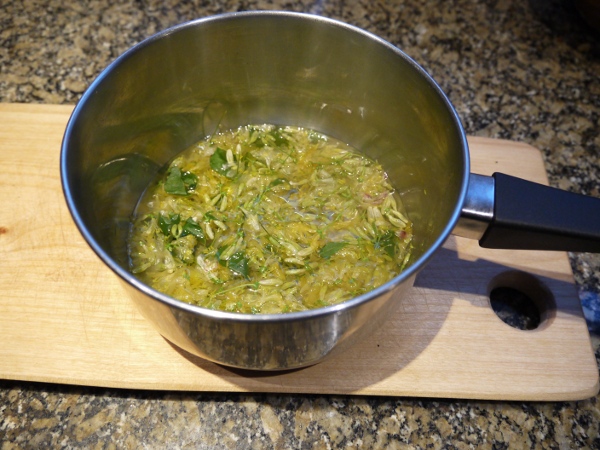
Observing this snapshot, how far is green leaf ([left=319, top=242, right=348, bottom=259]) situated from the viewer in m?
1.61

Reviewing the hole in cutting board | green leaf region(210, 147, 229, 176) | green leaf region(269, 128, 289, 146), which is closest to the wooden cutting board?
the hole in cutting board

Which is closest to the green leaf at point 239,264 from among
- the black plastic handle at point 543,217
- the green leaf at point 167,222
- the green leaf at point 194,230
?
the green leaf at point 194,230

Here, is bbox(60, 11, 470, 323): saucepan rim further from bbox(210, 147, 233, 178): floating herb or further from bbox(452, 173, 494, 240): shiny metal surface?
bbox(210, 147, 233, 178): floating herb

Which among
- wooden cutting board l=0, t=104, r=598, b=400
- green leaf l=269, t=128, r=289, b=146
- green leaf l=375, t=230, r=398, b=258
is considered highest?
green leaf l=269, t=128, r=289, b=146

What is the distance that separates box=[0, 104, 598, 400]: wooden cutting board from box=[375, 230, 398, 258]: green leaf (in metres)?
0.13

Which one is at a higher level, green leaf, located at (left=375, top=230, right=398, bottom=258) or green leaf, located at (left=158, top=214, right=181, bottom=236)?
green leaf, located at (left=375, top=230, right=398, bottom=258)

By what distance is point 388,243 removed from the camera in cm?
168

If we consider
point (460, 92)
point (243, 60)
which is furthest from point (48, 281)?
point (460, 92)

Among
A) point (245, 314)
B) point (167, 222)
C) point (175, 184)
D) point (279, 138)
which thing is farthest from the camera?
point (279, 138)

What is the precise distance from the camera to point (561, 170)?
2068mm

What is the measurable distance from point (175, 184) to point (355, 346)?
2.61 ft

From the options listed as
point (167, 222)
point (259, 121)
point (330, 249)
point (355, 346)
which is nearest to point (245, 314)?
point (355, 346)

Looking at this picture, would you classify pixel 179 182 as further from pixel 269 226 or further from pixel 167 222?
pixel 269 226

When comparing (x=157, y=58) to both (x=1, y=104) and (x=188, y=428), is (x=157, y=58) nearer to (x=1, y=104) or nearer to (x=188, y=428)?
(x=1, y=104)
